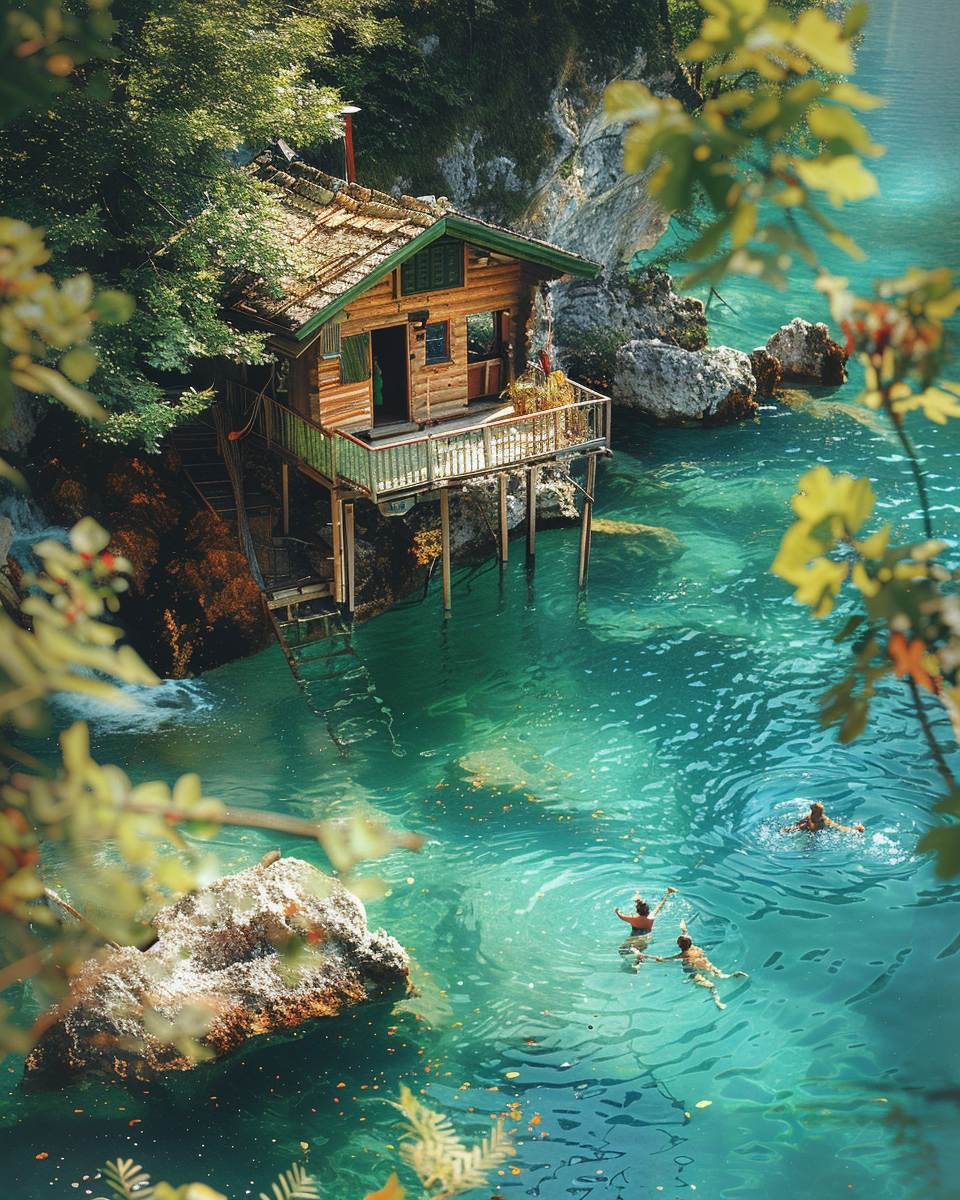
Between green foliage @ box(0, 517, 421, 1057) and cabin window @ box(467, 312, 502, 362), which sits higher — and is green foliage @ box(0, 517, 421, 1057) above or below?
above

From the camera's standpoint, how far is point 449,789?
709 inches

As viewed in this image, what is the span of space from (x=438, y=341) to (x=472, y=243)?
6.68 ft

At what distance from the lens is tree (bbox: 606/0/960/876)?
2.01m

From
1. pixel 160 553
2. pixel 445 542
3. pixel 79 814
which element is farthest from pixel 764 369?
pixel 79 814

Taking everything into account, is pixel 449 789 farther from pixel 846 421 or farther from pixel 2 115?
pixel 846 421

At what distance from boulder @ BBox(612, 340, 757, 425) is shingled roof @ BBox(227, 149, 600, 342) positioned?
11572mm

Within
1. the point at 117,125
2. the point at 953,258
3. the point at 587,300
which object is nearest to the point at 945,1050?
the point at 117,125

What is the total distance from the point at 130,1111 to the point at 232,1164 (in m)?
1.43

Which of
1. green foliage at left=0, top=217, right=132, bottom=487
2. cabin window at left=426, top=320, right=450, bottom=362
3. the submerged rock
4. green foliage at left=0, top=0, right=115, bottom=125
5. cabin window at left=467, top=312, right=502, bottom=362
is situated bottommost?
the submerged rock

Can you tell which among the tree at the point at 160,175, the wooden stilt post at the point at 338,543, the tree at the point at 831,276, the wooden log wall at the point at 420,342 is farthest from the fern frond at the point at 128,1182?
the wooden log wall at the point at 420,342

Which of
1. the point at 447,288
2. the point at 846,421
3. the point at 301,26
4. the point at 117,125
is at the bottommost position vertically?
the point at 846,421

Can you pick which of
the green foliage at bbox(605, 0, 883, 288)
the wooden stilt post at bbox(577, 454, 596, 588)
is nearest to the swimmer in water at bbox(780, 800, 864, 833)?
the wooden stilt post at bbox(577, 454, 596, 588)

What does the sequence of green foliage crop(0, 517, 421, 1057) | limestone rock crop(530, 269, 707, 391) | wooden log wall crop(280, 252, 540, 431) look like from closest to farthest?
green foliage crop(0, 517, 421, 1057), wooden log wall crop(280, 252, 540, 431), limestone rock crop(530, 269, 707, 391)

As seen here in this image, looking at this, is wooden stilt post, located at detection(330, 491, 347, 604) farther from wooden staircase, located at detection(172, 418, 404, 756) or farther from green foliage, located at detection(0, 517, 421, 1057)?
green foliage, located at detection(0, 517, 421, 1057)
